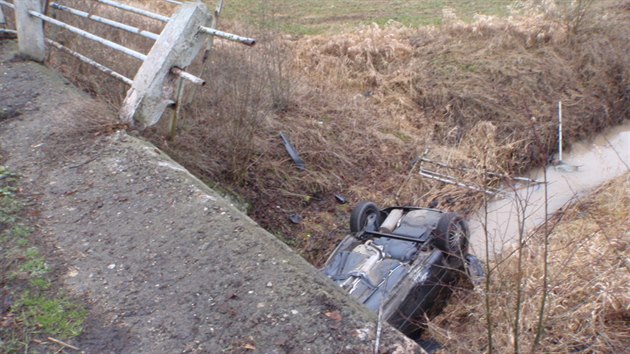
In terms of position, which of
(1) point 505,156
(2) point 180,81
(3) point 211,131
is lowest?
(1) point 505,156

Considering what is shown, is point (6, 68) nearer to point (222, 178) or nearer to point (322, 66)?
point (222, 178)

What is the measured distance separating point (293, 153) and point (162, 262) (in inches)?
276

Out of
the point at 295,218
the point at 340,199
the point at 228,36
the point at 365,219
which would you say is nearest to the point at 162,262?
the point at 228,36

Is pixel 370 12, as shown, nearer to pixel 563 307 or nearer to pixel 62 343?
pixel 563 307

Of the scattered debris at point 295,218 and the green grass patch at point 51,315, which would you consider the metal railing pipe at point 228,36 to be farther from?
the scattered debris at point 295,218

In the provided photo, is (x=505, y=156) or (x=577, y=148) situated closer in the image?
(x=505, y=156)

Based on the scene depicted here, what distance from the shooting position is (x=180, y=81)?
4594 millimetres

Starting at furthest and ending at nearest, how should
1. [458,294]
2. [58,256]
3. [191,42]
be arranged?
[458,294]
[191,42]
[58,256]

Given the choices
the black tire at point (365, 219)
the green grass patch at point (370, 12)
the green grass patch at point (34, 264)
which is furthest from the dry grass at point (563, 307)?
the green grass patch at point (370, 12)

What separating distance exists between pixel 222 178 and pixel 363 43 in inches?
352

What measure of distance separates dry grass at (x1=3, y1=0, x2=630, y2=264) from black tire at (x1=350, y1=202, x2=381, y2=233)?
113 cm

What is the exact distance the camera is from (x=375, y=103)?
46.3 ft

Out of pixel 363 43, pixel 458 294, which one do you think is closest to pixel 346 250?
pixel 458 294

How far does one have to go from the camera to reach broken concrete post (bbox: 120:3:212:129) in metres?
4.38
